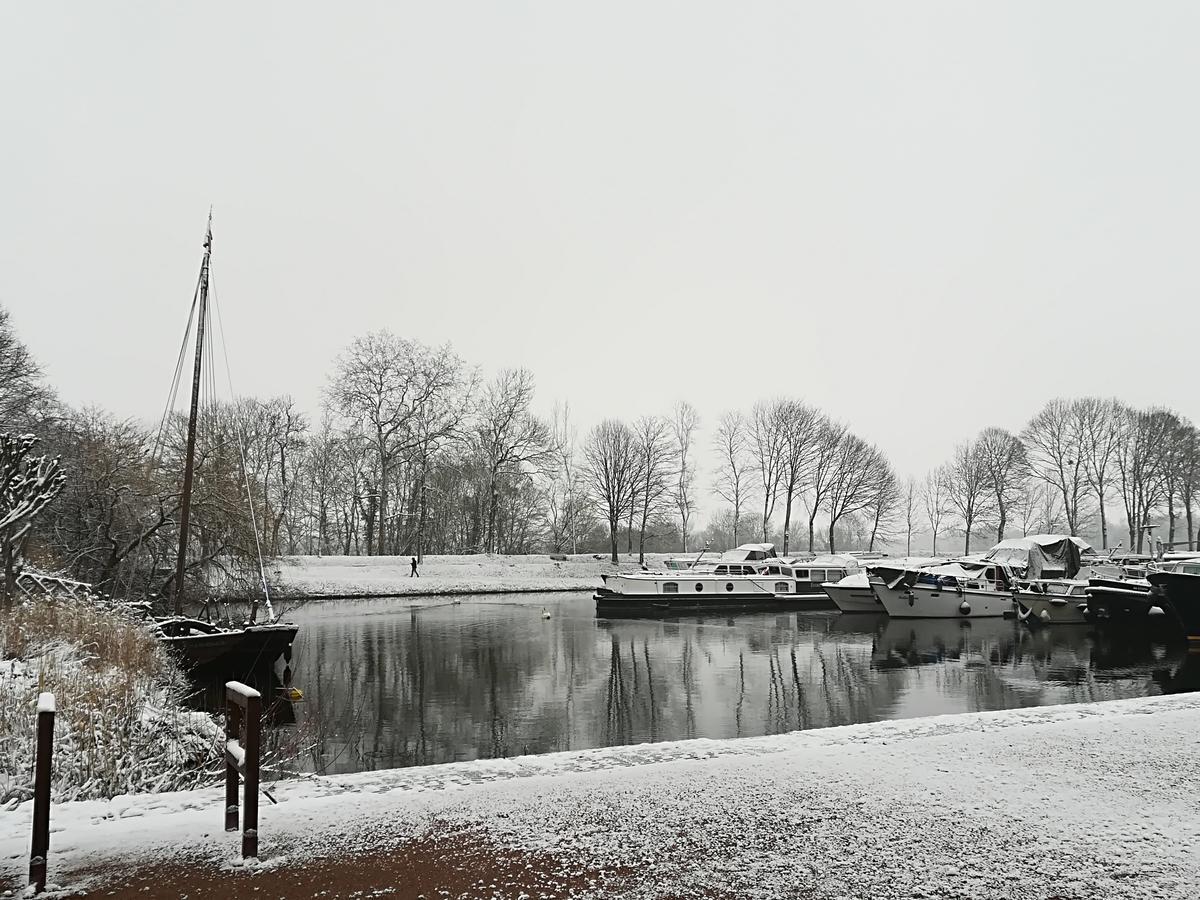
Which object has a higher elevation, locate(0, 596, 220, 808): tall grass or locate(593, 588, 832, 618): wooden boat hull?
locate(0, 596, 220, 808): tall grass

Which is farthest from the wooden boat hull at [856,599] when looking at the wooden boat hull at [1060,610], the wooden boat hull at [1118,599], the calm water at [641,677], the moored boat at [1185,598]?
the moored boat at [1185,598]

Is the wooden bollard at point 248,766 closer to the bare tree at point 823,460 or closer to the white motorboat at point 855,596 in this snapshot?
the white motorboat at point 855,596

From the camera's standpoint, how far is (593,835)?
236 inches

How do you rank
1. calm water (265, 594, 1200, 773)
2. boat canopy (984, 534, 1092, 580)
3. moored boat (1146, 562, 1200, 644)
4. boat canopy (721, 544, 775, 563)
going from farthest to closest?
boat canopy (721, 544, 775, 563), boat canopy (984, 534, 1092, 580), moored boat (1146, 562, 1200, 644), calm water (265, 594, 1200, 773)

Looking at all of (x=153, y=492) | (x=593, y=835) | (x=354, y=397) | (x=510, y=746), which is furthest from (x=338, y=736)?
(x=354, y=397)

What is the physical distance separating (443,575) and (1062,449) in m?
54.8

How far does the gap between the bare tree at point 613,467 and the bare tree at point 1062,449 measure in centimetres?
3688

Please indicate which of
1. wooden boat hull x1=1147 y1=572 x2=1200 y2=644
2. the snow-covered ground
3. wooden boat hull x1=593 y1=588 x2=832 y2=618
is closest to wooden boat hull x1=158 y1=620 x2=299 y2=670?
wooden boat hull x1=593 y1=588 x2=832 y2=618

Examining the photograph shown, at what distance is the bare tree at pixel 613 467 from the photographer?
65062mm

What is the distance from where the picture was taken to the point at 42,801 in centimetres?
488

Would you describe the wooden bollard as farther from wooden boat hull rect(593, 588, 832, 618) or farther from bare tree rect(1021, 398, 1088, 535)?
bare tree rect(1021, 398, 1088, 535)

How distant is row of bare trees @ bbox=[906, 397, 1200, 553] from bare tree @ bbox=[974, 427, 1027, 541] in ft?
0.28

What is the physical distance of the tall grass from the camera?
7.84 metres

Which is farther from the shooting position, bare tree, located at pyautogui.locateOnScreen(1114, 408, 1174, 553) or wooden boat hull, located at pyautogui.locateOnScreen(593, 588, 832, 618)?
bare tree, located at pyautogui.locateOnScreen(1114, 408, 1174, 553)
